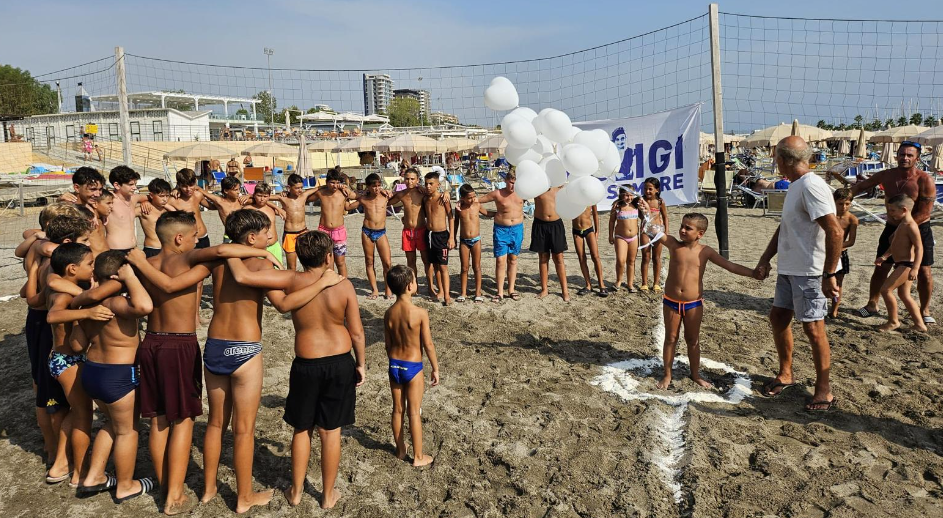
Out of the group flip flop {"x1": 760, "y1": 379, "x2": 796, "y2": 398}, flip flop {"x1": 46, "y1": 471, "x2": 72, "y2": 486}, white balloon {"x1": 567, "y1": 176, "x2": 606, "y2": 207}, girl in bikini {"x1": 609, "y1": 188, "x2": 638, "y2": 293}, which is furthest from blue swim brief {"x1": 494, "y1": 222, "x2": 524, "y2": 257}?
flip flop {"x1": 46, "y1": 471, "x2": 72, "y2": 486}

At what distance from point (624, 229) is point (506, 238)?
1420 millimetres

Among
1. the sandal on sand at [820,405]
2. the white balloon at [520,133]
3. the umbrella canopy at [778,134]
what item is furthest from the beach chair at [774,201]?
the umbrella canopy at [778,134]

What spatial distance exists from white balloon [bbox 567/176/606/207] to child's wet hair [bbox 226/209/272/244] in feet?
10.3

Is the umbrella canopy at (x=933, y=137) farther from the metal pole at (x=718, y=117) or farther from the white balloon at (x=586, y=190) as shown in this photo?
the white balloon at (x=586, y=190)

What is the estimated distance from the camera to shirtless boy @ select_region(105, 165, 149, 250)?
18.4 ft

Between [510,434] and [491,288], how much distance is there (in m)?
3.85

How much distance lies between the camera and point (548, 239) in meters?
7.04

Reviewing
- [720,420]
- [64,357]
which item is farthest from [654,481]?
[64,357]

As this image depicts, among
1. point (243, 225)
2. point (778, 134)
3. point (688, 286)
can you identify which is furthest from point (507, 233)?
point (778, 134)

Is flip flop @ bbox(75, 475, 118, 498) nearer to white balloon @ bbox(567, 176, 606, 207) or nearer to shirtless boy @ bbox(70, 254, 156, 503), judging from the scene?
shirtless boy @ bbox(70, 254, 156, 503)

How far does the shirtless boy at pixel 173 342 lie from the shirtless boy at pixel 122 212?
3114mm

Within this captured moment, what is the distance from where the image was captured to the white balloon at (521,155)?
573cm

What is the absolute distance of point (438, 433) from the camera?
152 inches

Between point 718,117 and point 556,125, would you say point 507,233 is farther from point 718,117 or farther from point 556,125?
point 718,117
